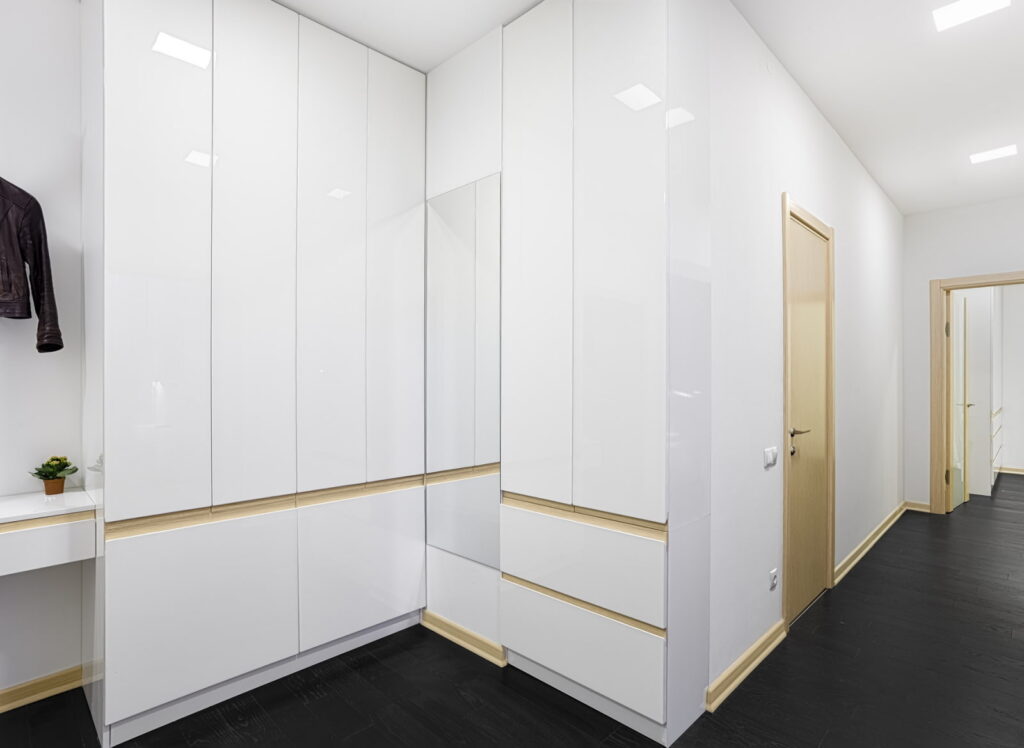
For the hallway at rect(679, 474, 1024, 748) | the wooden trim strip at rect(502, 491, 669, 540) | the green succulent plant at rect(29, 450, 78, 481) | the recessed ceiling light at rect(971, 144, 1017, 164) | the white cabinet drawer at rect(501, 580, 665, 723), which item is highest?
the recessed ceiling light at rect(971, 144, 1017, 164)

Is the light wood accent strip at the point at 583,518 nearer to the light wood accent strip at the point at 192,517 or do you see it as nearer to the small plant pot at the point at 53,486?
the light wood accent strip at the point at 192,517

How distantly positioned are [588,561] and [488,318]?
1226 mm

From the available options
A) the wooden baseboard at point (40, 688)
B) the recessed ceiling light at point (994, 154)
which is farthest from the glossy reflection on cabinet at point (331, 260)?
the recessed ceiling light at point (994, 154)

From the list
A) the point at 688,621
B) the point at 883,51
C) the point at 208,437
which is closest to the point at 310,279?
the point at 208,437

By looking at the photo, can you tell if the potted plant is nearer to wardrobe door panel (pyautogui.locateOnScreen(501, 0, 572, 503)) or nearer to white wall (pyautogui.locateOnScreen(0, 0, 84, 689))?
white wall (pyautogui.locateOnScreen(0, 0, 84, 689))

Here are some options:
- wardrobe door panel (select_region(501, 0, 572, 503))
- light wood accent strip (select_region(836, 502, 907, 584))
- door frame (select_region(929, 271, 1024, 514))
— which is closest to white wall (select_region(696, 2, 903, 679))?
light wood accent strip (select_region(836, 502, 907, 584))

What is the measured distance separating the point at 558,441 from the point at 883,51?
2.59 metres

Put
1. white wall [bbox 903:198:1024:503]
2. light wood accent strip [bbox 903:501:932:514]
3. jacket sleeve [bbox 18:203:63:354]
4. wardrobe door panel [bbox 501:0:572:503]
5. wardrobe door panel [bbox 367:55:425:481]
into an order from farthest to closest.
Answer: light wood accent strip [bbox 903:501:932:514] < white wall [bbox 903:198:1024:503] < wardrobe door panel [bbox 367:55:425:481] < wardrobe door panel [bbox 501:0:572:503] < jacket sleeve [bbox 18:203:63:354]

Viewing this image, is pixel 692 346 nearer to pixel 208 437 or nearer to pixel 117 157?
pixel 208 437

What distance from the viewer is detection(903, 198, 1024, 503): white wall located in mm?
5066

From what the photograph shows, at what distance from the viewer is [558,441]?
2.39 m

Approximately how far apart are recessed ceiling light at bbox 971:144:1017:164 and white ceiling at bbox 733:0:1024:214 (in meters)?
0.07

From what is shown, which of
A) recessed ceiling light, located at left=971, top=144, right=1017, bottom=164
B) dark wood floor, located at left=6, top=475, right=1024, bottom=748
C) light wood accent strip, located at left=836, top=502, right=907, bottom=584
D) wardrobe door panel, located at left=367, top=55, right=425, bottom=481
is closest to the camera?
dark wood floor, located at left=6, top=475, right=1024, bottom=748

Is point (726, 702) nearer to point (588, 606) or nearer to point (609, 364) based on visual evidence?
point (588, 606)
